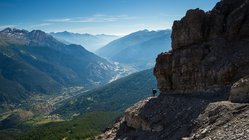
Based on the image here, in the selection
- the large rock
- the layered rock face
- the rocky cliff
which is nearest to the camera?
the large rock

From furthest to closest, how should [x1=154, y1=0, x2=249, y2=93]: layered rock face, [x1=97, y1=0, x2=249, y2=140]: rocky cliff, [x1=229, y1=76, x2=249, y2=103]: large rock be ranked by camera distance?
[x1=154, y1=0, x2=249, y2=93]: layered rock face
[x1=97, y1=0, x2=249, y2=140]: rocky cliff
[x1=229, y1=76, x2=249, y2=103]: large rock

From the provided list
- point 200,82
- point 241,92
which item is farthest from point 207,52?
point 241,92

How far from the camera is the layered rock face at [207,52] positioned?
6881cm

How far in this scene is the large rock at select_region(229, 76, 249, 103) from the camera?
2044 inches

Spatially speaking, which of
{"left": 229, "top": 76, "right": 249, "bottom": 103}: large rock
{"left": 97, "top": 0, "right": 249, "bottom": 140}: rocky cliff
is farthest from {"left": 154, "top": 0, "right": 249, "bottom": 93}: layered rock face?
{"left": 229, "top": 76, "right": 249, "bottom": 103}: large rock

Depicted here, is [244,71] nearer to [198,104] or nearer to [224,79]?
[224,79]

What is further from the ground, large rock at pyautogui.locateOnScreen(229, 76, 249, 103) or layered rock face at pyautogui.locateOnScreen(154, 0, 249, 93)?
layered rock face at pyautogui.locateOnScreen(154, 0, 249, 93)

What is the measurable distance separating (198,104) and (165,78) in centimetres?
2337

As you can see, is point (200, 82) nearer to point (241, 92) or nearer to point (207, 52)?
point (207, 52)

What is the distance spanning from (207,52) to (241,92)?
24.9 m

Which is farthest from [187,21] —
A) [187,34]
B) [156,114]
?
[156,114]

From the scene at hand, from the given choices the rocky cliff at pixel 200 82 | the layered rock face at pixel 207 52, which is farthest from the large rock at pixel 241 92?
the layered rock face at pixel 207 52

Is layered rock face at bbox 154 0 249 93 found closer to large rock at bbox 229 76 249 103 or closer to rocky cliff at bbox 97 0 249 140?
rocky cliff at bbox 97 0 249 140

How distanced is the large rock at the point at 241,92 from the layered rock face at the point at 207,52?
37.8ft
